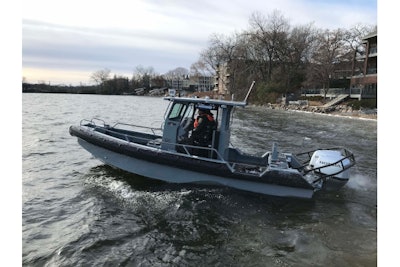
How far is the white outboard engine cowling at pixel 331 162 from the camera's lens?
862 cm

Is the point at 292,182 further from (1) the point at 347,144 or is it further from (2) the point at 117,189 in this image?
(1) the point at 347,144

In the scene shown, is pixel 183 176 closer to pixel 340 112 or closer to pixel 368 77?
pixel 340 112

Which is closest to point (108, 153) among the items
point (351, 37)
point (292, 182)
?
point (292, 182)

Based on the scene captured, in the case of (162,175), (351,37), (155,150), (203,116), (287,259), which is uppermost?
(351,37)

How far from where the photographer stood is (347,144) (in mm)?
18859

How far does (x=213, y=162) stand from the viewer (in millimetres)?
8430

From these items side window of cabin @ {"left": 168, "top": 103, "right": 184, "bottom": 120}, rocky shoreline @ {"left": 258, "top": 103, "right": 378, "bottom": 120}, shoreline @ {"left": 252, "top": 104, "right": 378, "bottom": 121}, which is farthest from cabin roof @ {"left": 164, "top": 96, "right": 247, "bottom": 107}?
rocky shoreline @ {"left": 258, "top": 103, "right": 378, "bottom": 120}

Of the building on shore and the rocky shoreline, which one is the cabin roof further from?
the building on shore

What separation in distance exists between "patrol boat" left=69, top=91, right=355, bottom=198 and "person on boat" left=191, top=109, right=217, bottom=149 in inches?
4.3

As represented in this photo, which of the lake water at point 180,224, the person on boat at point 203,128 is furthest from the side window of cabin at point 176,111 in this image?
the lake water at point 180,224

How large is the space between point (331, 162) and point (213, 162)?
300 centimetres

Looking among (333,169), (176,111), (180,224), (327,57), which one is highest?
(327,57)

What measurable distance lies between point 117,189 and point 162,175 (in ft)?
3.95

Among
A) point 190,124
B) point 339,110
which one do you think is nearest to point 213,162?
point 190,124
